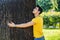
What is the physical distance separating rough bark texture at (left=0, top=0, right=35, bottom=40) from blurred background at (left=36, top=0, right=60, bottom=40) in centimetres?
60

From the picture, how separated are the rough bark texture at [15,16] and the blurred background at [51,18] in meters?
0.60

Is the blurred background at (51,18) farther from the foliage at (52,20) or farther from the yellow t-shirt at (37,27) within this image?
the yellow t-shirt at (37,27)

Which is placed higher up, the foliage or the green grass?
the foliage

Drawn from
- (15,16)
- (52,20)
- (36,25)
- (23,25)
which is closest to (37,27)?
(36,25)

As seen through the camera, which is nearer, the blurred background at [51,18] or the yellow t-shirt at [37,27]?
the yellow t-shirt at [37,27]

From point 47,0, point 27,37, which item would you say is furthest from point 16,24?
point 47,0

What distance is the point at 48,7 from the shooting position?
7.79 ft

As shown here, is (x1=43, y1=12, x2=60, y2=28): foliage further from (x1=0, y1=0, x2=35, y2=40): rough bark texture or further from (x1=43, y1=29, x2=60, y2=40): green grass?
(x1=0, y1=0, x2=35, y2=40): rough bark texture

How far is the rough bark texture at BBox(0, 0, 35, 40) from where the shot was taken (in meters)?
1.73

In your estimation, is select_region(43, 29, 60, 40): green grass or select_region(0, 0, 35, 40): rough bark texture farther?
select_region(43, 29, 60, 40): green grass

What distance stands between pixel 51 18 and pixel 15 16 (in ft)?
2.61

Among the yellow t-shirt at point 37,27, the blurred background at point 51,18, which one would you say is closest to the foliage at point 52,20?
the blurred background at point 51,18

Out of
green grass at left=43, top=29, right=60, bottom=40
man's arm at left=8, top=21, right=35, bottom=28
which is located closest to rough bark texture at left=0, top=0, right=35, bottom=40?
man's arm at left=8, top=21, right=35, bottom=28

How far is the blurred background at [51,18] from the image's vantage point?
2336mm
